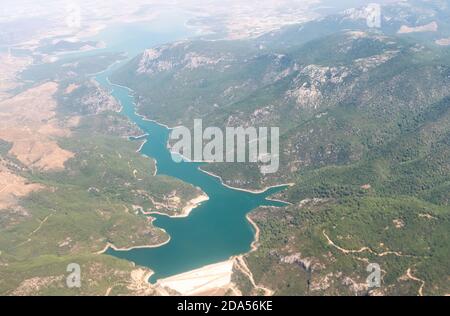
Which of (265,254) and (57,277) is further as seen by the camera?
(265,254)
